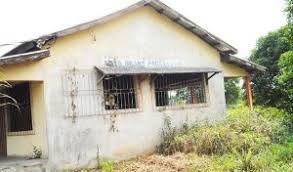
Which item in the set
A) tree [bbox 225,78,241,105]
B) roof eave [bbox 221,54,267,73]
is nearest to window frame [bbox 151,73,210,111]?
roof eave [bbox 221,54,267,73]

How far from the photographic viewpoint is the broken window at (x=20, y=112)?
12.3 m

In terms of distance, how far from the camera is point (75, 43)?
12055 mm

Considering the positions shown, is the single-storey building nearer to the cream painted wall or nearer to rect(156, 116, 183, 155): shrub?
the cream painted wall

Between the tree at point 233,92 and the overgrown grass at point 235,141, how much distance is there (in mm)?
16424

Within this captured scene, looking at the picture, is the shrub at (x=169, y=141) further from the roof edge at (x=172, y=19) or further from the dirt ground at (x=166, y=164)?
the roof edge at (x=172, y=19)

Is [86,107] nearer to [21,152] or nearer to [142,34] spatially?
[21,152]

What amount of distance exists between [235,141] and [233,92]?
19.5 metres

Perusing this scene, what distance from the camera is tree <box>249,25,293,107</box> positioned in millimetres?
19938

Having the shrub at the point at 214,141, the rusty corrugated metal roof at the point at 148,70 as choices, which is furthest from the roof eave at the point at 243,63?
the shrub at the point at 214,141

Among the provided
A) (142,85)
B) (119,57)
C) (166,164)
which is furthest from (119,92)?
(166,164)

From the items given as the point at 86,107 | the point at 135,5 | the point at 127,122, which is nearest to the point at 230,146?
the point at 127,122

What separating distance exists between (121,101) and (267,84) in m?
9.60

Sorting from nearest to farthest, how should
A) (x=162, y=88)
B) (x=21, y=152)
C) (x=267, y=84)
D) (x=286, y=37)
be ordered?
(x=21, y=152)
(x=286, y=37)
(x=162, y=88)
(x=267, y=84)

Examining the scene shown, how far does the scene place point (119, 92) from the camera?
1288cm
